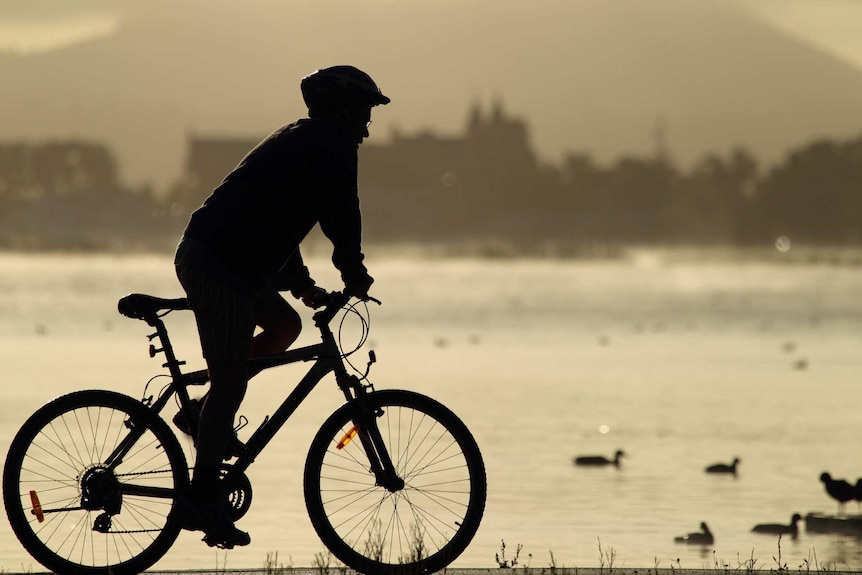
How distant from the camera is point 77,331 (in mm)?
43469

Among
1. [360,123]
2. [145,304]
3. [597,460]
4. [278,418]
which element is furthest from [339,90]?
[597,460]

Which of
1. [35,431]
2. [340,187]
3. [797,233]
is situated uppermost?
[797,233]

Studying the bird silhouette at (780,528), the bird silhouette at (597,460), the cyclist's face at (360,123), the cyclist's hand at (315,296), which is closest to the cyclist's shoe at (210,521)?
the cyclist's hand at (315,296)

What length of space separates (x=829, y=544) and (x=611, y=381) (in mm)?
15115

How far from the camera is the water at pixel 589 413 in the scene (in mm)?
11727

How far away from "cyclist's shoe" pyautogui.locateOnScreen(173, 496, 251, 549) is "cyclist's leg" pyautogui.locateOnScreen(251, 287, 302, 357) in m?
0.62

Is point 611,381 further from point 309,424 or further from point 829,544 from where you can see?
point 829,544

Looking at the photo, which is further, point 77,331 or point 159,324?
point 77,331

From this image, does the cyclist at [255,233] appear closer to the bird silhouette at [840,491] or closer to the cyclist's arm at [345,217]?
the cyclist's arm at [345,217]

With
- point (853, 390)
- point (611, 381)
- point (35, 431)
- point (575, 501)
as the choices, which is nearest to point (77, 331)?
point (611, 381)

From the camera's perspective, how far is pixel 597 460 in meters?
16.0

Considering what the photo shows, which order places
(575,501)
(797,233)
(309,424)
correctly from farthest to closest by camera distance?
(797,233)
(309,424)
(575,501)

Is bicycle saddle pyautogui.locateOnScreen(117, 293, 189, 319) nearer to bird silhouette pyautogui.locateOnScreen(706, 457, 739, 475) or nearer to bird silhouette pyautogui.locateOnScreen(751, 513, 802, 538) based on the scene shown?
bird silhouette pyautogui.locateOnScreen(751, 513, 802, 538)

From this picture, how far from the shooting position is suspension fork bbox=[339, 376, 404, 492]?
5.89m
